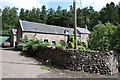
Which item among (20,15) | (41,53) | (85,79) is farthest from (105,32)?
(20,15)

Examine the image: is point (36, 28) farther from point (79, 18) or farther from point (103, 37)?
point (79, 18)

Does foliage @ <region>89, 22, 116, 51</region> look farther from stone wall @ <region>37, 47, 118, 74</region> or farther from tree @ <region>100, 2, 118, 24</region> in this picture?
tree @ <region>100, 2, 118, 24</region>

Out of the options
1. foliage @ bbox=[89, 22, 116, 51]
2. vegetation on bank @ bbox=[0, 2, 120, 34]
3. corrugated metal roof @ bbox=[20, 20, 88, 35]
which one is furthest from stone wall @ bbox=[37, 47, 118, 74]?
vegetation on bank @ bbox=[0, 2, 120, 34]

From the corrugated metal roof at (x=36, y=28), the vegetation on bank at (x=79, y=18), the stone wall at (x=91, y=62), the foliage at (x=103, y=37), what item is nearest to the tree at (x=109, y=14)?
the vegetation on bank at (x=79, y=18)

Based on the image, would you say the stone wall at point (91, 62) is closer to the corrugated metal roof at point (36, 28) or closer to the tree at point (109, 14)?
the corrugated metal roof at point (36, 28)

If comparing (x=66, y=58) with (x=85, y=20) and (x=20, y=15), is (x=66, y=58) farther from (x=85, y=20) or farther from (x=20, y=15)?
(x=20, y=15)

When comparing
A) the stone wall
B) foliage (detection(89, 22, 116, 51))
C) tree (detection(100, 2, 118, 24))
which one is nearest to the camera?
the stone wall

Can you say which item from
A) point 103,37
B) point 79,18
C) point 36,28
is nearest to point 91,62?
point 103,37

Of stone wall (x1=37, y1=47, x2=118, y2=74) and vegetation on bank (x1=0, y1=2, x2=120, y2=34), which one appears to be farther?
vegetation on bank (x1=0, y1=2, x2=120, y2=34)

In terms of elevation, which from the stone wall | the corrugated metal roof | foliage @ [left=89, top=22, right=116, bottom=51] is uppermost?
the corrugated metal roof

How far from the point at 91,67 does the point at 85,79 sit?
253 centimetres

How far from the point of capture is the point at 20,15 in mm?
97688

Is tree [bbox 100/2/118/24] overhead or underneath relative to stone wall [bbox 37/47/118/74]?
overhead

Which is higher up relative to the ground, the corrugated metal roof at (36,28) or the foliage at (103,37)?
the corrugated metal roof at (36,28)
